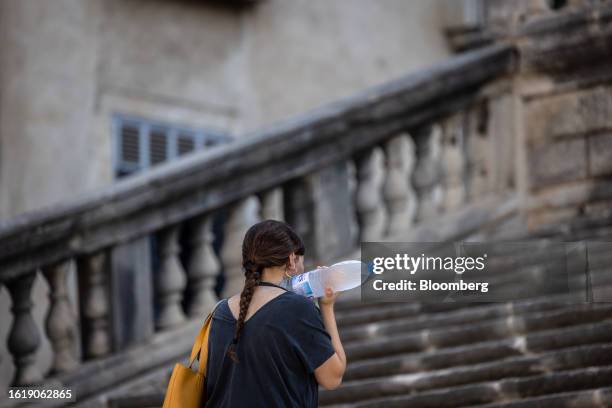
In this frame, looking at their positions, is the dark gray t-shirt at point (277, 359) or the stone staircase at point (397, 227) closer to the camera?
the dark gray t-shirt at point (277, 359)

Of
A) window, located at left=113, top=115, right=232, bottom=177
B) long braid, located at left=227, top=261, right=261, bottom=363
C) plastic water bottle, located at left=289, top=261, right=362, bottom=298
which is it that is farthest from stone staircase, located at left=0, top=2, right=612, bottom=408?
window, located at left=113, top=115, right=232, bottom=177

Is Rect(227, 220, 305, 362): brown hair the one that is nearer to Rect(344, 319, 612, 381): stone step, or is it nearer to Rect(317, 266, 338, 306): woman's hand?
Rect(317, 266, 338, 306): woman's hand

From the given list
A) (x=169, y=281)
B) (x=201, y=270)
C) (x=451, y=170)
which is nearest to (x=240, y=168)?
(x=201, y=270)

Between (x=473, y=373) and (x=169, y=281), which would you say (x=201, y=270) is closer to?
(x=169, y=281)

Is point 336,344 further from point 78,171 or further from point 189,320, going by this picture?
point 78,171

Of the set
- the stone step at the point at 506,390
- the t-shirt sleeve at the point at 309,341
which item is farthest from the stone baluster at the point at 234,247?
the t-shirt sleeve at the point at 309,341

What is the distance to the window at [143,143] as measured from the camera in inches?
449

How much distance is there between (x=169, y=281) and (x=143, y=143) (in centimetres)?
478

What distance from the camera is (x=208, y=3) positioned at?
1220 cm

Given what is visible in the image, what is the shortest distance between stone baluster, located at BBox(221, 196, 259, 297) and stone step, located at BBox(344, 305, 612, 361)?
0.88m

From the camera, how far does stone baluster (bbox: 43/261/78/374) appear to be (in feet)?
21.7

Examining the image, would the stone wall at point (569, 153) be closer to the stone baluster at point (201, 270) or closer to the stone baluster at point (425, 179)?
the stone baluster at point (425, 179)

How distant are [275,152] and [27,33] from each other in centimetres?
435

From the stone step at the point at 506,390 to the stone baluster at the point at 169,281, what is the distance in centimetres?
153
